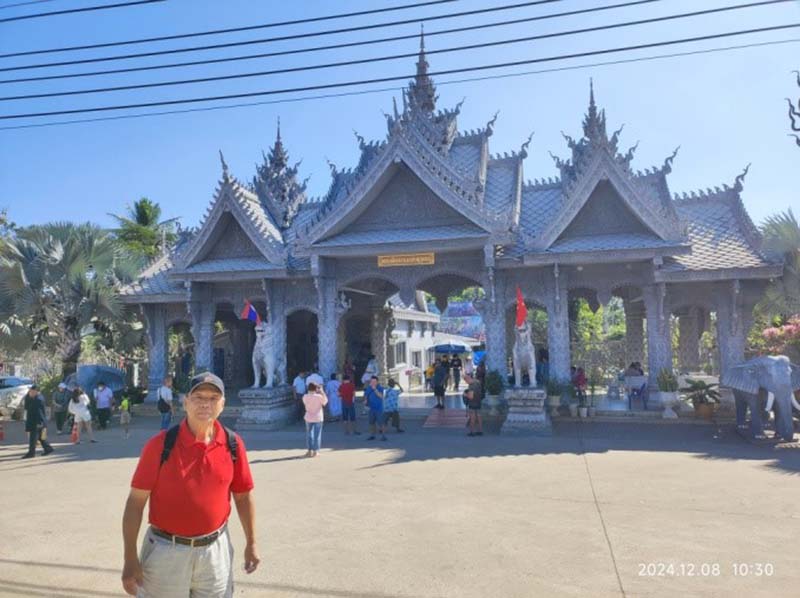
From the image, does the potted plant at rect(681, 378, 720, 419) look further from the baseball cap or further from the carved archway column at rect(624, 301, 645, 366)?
the baseball cap

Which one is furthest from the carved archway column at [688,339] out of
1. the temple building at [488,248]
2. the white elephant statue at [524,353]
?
the white elephant statue at [524,353]

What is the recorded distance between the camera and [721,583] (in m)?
4.37

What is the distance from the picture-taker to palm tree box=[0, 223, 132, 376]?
50.6ft

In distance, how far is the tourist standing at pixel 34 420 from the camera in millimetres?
10430

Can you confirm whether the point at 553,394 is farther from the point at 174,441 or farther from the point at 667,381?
the point at 174,441

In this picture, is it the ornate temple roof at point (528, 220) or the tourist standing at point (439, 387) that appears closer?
the ornate temple roof at point (528, 220)

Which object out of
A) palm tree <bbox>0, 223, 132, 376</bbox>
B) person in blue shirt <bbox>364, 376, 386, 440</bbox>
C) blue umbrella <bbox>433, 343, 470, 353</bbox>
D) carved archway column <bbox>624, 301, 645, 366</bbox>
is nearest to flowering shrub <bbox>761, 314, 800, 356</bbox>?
carved archway column <bbox>624, 301, 645, 366</bbox>

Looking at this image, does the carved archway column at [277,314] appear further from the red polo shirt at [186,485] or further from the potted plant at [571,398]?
the red polo shirt at [186,485]

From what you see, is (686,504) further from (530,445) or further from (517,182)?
(517,182)

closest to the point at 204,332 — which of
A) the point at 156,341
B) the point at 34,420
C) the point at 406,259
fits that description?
the point at 156,341

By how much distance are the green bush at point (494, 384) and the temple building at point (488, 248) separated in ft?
1.71

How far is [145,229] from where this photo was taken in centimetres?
3064

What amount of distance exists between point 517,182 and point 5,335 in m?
17.1

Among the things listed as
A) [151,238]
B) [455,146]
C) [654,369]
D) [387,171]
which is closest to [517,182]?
[455,146]
